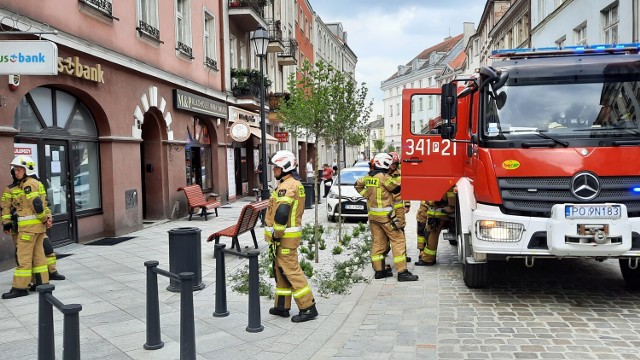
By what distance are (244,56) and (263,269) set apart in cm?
1710

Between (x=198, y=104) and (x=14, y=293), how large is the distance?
36.2 feet

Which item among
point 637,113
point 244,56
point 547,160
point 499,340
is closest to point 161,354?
point 499,340

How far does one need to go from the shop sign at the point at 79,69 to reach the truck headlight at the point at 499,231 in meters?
7.88

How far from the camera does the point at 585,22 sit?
754 inches

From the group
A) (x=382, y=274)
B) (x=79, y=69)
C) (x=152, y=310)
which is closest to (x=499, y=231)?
(x=382, y=274)

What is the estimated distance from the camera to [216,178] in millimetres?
19281

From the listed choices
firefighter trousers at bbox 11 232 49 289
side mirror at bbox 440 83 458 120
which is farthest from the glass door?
side mirror at bbox 440 83 458 120

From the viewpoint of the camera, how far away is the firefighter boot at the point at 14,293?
6887 mm

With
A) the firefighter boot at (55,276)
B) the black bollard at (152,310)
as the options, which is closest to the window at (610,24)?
the firefighter boot at (55,276)

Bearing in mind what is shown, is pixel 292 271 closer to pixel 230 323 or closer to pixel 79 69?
pixel 230 323

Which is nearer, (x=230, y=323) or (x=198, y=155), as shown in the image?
(x=230, y=323)

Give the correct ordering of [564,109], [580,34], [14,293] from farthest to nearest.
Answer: [580,34], [14,293], [564,109]

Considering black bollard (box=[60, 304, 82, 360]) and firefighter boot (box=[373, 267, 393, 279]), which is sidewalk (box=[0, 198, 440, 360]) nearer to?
firefighter boot (box=[373, 267, 393, 279])

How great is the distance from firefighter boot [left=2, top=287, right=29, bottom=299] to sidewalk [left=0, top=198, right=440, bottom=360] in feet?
0.60
